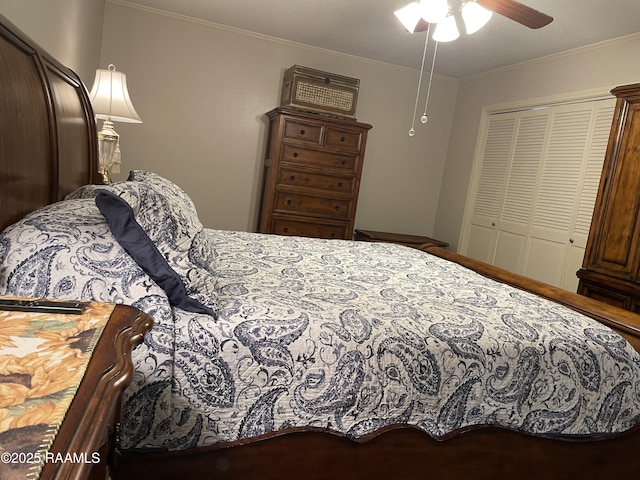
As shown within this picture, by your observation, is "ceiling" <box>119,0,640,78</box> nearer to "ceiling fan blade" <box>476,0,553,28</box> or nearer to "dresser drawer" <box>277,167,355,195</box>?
"ceiling fan blade" <box>476,0,553,28</box>

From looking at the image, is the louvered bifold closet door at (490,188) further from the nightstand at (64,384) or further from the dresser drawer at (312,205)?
the nightstand at (64,384)

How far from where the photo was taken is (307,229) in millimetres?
4230

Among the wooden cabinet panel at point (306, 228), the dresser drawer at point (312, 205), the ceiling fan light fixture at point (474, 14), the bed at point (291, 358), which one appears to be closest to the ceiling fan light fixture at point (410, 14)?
the ceiling fan light fixture at point (474, 14)

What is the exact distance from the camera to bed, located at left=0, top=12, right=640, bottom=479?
1.12 metres

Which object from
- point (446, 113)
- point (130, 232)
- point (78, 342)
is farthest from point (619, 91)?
point (78, 342)

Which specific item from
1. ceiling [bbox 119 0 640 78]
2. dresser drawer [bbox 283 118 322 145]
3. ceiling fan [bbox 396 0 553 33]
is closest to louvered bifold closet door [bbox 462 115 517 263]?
ceiling [bbox 119 0 640 78]

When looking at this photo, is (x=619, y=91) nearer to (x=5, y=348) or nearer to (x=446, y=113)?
(x=446, y=113)

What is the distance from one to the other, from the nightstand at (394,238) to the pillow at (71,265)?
3520 mm

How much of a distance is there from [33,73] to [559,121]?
3749 millimetres

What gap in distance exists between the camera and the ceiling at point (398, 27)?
9.99 ft

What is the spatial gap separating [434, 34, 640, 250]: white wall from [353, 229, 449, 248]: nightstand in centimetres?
30

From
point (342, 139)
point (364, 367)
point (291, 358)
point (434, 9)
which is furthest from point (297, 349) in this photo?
point (342, 139)

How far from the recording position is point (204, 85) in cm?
420

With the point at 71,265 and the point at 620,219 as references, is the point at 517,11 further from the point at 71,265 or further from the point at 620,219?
the point at 71,265
